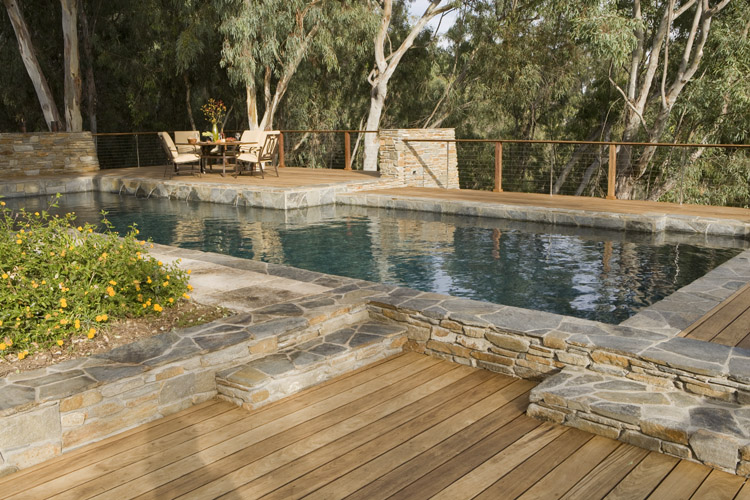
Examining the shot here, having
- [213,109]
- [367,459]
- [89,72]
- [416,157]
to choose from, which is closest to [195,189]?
[213,109]

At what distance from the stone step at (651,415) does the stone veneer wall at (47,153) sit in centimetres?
1405

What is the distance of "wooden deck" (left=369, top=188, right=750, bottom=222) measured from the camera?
9.16 metres

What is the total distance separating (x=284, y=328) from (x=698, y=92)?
14.6m

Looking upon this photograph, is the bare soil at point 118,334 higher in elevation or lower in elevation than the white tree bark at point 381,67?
lower

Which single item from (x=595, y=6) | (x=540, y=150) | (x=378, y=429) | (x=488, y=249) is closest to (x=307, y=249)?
(x=488, y=249)

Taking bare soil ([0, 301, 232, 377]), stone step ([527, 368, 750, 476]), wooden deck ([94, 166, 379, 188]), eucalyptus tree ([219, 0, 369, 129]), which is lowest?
stone step ([527, 368, 750, 476])

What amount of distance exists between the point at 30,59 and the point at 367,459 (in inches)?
687

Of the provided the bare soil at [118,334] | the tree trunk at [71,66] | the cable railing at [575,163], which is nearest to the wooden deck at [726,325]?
the bare soil at [118,334]

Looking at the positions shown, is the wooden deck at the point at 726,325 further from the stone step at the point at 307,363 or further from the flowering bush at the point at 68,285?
the flowering bush at the point at 68,285

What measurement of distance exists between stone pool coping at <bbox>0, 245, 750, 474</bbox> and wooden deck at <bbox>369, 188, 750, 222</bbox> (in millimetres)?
5529

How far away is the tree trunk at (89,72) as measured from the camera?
19.5 metres

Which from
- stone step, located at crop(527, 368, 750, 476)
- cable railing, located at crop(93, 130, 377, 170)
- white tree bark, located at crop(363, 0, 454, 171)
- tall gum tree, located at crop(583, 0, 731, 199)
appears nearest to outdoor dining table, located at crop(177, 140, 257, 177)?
cable railing, located at crop(93, 130, 377, 170)

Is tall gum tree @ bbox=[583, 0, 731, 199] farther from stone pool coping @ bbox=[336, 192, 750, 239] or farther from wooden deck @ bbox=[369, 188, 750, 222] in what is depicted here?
stone pool coping @ bbox=[336, 192, 750, 239]

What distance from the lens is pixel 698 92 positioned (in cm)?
1580
